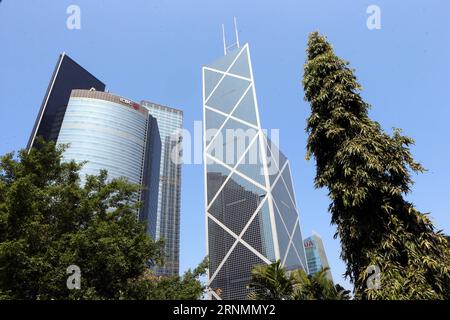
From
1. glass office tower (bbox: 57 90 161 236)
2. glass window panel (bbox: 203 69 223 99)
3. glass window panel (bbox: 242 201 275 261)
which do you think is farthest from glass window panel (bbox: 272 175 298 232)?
glass office tower (bbox: 57 90 161 236)

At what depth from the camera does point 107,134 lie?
122500mm

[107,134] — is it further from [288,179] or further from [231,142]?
[288,179]

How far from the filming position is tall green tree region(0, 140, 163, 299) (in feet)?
53.2

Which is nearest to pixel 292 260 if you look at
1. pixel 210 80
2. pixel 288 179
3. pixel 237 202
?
pixel 237 202

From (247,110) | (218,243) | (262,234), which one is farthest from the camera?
(247,110)

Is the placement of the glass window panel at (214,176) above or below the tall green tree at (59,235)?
above

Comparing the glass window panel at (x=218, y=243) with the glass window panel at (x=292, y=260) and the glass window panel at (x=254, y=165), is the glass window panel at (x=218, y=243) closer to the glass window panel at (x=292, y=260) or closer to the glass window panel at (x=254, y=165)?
the glass window panel at (x=292, y=260)

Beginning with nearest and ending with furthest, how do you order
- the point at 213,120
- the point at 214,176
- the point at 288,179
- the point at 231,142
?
the point at 214,176, the point at 231,142, the point at 213,120, the point at 288,179

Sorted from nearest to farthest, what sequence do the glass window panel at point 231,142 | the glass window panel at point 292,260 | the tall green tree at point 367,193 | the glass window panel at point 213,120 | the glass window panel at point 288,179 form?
the tall green tree at point 367,193 → the glass window panel at point 292,260 → the glass window panel at point 231,142 → the glass window panel at point 213,120 → the glass window panel at point 288,179

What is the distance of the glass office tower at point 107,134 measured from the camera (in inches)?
4633

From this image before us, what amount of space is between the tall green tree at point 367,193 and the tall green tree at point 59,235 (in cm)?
1040

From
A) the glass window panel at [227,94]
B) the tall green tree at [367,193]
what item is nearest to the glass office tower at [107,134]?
the glass window panel at [227,94]

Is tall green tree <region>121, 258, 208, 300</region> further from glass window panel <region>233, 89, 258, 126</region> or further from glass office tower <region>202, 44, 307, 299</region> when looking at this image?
glass window panel <region>233, 89, 258, 126</region>

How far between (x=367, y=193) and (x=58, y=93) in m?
146
